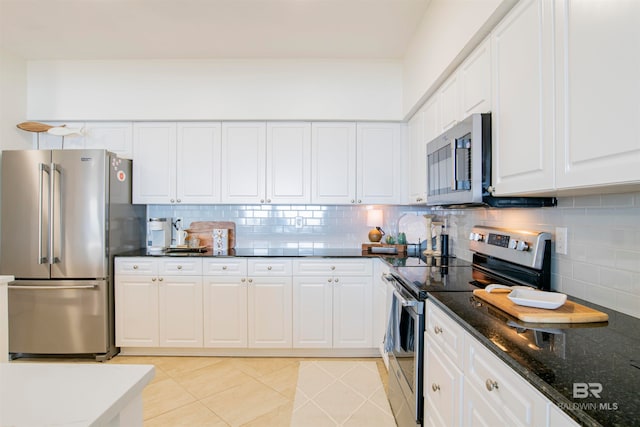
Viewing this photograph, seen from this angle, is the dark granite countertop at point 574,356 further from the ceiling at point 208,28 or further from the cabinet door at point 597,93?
the ceiling at point 208,28

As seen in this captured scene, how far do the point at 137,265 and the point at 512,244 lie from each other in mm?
3024

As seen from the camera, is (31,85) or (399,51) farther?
(31,85)

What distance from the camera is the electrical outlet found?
1494 millimetres

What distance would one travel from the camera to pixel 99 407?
0.60 m

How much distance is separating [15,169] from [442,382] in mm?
3688

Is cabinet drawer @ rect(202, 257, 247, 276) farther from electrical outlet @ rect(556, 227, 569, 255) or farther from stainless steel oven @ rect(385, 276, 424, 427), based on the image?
electrical outlet @ rect(556, 227, 569, 255)

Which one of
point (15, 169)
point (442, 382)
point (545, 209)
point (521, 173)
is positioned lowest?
point (442, 382)

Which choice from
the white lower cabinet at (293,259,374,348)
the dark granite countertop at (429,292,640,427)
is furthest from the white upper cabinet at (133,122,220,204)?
the dark granite countertop at (429,292,640,427)

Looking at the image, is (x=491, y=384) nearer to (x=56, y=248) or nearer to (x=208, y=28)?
(x=208, y=28)

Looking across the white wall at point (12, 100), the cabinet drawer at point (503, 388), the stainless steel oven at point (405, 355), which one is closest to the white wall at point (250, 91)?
the white wall at point (12, 100)

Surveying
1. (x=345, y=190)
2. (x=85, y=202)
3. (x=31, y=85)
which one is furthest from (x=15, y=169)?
(x=345, y=190)

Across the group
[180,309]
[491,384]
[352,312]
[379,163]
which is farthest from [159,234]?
[491,384]

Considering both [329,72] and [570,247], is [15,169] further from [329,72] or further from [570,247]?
[570,247]

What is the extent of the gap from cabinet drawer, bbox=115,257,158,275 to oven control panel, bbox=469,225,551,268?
2735 millimetres
